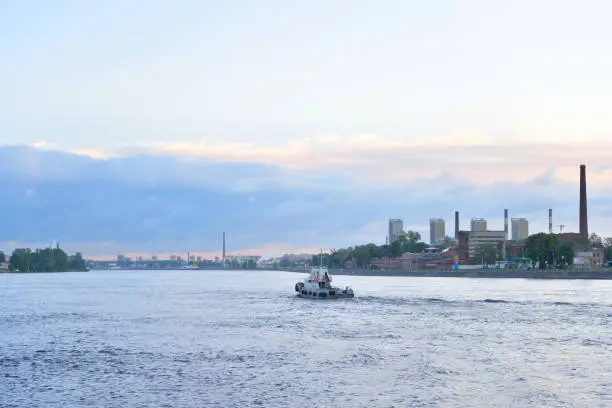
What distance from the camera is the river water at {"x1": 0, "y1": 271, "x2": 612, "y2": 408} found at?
136 feet

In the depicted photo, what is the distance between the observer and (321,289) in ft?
412

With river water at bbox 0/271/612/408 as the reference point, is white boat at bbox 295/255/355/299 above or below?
above

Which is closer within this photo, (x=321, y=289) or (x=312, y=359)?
(x=312, y=359)

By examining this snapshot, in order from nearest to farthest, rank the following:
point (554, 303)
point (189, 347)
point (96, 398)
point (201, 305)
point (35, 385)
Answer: point (96, 398) < point (35, 385) < point (189, 347) < point (554, 303) < point (201, 305)

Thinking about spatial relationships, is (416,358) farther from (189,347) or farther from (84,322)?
(84,322)

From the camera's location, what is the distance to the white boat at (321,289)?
12531 centimetres

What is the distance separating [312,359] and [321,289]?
233 feet

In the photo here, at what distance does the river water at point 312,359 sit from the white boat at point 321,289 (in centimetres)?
3129

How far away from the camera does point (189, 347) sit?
61875 mm

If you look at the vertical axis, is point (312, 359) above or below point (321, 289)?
below

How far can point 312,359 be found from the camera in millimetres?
54656

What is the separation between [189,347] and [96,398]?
66.2 feet

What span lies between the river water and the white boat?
103 ft

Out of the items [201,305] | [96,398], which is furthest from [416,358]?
[201,305]
